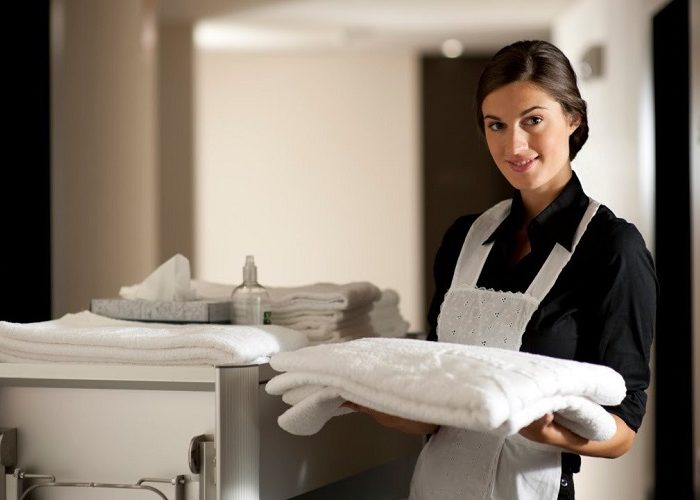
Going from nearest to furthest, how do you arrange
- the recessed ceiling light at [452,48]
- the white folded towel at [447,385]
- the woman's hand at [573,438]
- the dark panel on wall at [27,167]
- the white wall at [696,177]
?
the white folded towel at [447,385]
the woman's hand at [573,438]
the dark panel on wall at [27,167]
the white wall at [696,177]
the recessed ceiling light at [452,48]

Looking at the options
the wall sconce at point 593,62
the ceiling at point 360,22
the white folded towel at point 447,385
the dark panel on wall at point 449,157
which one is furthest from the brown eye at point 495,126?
the dark panel on wall at point 449,157

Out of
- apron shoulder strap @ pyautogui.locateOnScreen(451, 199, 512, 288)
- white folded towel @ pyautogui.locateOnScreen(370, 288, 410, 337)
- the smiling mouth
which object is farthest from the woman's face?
white folded towel @ pyautogui.locateOnScreen(370, 288, 410, 337)

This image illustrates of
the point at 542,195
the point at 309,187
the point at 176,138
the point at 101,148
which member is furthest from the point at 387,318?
the point at 309,187

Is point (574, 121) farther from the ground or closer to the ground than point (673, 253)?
farther from the ground

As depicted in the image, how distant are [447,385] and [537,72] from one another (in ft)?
1.58

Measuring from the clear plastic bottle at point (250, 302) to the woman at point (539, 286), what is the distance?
241 mm

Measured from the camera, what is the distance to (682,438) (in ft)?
12.6

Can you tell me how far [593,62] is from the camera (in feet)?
15.2

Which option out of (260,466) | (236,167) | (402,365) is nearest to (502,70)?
(402,365)

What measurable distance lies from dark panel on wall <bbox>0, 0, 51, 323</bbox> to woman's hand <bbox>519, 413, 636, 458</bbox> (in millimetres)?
2245

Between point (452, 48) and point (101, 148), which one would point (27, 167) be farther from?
point (452, 48)

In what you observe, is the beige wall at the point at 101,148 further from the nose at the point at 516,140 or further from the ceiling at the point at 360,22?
the nose at the point at 516,140

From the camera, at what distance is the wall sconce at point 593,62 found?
4613 millimetres

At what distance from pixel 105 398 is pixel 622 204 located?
11.0 ft
